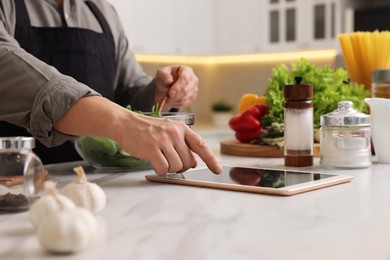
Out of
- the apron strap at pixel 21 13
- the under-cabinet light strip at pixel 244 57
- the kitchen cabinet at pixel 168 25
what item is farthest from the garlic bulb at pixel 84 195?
the under-cabinet light strip at pixel 244 57

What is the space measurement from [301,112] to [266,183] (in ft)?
1.11

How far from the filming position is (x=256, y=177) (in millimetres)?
1215

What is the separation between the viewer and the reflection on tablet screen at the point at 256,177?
114 centimetres

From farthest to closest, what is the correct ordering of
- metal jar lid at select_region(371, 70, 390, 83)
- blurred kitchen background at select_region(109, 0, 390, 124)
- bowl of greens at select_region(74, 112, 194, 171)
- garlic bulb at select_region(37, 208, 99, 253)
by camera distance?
1. blurred kitchen background at select_region(109, 0, 390, 124)
2. metal jar lid at select_region(371, 70, 390, 83)
3. bowl of greens at select_region(74, 112, 194, 171)
4. garlic bulb at select_region(37, 208, 99, 253)

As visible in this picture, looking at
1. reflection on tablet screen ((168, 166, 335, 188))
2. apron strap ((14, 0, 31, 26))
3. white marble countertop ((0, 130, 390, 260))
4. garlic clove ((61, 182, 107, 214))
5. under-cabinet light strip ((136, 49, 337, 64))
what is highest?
apron strap ((14, 0, 31, 26))

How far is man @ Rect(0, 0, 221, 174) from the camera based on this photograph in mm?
1125

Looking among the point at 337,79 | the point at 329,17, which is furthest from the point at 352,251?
the point at 329,17

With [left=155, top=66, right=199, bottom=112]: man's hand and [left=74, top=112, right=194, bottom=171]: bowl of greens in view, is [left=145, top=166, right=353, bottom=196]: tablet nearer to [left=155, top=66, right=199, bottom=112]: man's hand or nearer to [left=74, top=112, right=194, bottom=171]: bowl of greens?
[left=74, top=112, right=194, bottom=171]: bowl of greens

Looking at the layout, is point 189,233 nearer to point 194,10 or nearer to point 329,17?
point 329,17

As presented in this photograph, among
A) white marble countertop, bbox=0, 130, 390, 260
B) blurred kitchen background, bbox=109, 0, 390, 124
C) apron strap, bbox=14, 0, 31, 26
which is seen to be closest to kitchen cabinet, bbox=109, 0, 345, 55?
blurred kitchen background, bbox=109, 0, 390, 124

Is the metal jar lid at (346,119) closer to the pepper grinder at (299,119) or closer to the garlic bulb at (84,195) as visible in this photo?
the pepper grinder at (299,119)

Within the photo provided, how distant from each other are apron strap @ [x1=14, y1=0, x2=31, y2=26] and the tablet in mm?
777

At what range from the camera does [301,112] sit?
4.66ft

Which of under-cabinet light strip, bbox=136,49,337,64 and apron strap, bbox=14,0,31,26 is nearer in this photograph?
apron strap, bbox=14,0,31,26
